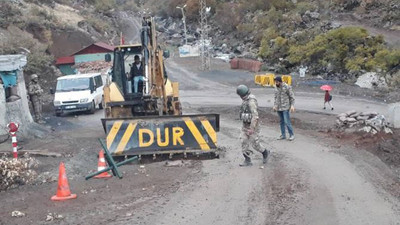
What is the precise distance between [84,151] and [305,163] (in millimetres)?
6797

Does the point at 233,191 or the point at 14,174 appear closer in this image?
the point at 233,191

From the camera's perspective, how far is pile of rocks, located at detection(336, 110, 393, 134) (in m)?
15.3

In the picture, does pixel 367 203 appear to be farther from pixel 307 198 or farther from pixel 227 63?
pixel 227 63

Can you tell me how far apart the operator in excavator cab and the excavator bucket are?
4356 millimetres

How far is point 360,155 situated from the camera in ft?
42.5

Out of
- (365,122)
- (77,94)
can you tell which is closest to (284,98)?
(365,122)

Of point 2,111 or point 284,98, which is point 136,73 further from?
point 284,98

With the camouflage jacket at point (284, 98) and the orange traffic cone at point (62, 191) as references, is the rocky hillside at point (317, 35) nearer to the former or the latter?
the camouflage jacket at point (284, 98)

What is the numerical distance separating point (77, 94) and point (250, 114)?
16.5 meters

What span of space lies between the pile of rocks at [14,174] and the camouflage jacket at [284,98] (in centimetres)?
654

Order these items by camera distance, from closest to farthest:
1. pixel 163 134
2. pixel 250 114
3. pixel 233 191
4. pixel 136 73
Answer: pixel 233 191 → pixel 250 114 → pixel 163 134 → pixel 136 73

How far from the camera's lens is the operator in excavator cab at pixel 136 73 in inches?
682

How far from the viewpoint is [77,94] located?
87.5 ft

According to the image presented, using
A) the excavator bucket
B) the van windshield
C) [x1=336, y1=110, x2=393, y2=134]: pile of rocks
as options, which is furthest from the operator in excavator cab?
the van windshield
